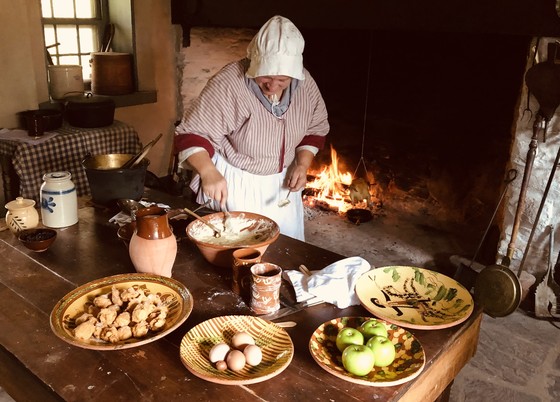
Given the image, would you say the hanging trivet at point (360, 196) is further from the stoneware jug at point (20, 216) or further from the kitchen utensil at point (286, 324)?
the kitchen utensil at point (286, 324)

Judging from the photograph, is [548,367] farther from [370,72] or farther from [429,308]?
[370,72]

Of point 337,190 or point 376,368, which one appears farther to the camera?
point 337,190

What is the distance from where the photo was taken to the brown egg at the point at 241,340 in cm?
126

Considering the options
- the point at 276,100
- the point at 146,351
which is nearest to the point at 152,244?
the point at 146,351

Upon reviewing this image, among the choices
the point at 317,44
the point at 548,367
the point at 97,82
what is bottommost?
the point at 548,367

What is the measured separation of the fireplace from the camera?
3.42 m

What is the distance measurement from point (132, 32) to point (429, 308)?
3.59m

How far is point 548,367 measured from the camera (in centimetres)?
257

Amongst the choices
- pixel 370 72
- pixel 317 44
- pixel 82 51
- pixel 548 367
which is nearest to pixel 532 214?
pixel 548 367

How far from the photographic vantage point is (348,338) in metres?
1.27

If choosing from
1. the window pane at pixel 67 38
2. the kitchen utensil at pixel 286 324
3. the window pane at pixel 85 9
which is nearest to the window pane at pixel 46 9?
the window pane at pixel 67 38

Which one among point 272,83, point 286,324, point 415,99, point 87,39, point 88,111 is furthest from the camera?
point 87,39

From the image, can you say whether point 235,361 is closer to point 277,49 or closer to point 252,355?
point 252,355

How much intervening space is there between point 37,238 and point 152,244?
0.54 m
